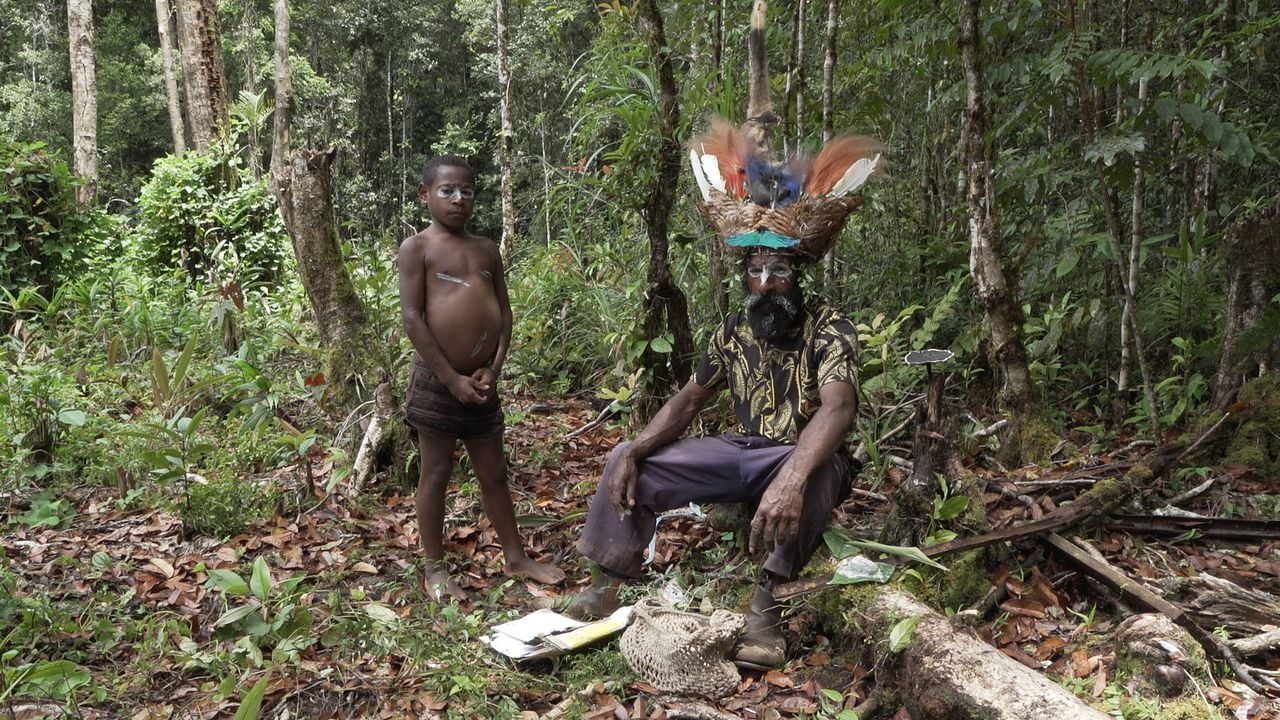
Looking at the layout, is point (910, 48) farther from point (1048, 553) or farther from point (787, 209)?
point (1048, 553)

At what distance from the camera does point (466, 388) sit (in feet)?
11.3

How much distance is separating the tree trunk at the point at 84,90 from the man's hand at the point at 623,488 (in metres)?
10.4

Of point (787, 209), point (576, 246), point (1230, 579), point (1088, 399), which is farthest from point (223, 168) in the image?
point (1230, 579)

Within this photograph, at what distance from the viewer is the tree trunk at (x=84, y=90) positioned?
11.1 m

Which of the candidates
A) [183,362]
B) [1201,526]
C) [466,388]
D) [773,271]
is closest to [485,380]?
[466,388]

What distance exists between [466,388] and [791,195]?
145 cm

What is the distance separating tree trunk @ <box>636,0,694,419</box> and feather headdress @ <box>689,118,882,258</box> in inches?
34.7

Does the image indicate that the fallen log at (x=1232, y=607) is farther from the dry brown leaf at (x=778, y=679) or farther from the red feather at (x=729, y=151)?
the red feather at (x=729, y=151)

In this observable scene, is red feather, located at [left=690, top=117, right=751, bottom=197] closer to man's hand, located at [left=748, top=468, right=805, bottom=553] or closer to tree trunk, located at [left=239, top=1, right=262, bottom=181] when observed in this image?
man's hand, located at [left=748, top=468, right=805, bottom=553]

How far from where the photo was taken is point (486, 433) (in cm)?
370

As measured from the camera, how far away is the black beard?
3.33 m

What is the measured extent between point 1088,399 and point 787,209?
280cm

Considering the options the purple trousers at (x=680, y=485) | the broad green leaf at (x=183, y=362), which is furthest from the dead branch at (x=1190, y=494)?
the broad green leaf at (x=183, y=362)

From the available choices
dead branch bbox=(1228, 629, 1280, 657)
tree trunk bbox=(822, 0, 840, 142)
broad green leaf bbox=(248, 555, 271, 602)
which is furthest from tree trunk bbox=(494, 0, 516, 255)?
dead branch bbox=(1228, 629, 1280, 657)
